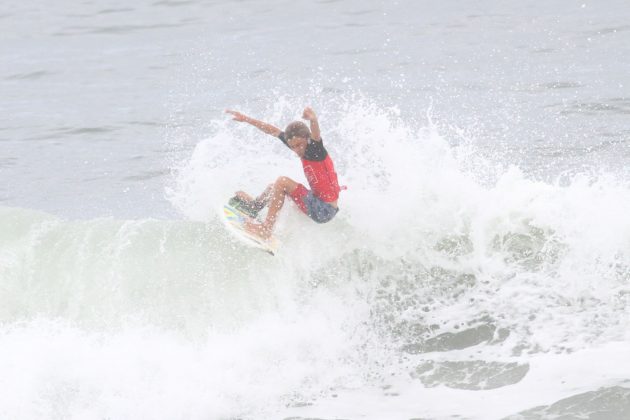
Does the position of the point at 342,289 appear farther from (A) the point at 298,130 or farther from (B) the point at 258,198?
(A) the point at 298,130

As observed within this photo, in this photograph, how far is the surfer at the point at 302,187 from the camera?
9039 millimetres

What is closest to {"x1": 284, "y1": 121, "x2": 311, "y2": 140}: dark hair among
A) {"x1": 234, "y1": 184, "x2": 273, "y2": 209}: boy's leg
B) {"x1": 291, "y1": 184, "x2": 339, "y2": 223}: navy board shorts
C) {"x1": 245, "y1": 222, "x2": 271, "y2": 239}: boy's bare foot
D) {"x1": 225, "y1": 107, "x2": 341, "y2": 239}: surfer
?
{"x1": 225, "y1": 107, "x2": 341, "y2": 239}: surfer

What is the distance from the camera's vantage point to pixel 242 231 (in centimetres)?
956

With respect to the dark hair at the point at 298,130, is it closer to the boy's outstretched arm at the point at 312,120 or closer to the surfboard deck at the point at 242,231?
the boy's outstretched arm at the point at 312,120

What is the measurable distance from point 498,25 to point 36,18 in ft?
39.7

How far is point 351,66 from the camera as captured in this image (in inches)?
832

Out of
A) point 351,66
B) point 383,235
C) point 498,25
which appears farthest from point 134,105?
point 383,235

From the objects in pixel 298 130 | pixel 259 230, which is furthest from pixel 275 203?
pixel 298 130

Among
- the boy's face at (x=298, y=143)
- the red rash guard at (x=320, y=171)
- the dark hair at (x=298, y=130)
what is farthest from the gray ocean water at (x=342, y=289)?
the dark hair at (x=298, y=130)

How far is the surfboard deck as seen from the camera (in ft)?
31.2

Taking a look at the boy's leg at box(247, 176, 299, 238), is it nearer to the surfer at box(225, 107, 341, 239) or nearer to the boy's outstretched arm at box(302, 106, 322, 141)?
the surfer at box(225, 107, 341, 239)

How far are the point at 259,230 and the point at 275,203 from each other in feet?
0.91

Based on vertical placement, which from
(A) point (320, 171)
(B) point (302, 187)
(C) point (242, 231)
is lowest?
(C) point (242, 231)

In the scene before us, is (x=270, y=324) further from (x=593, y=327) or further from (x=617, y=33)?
(x=617, y=33)
